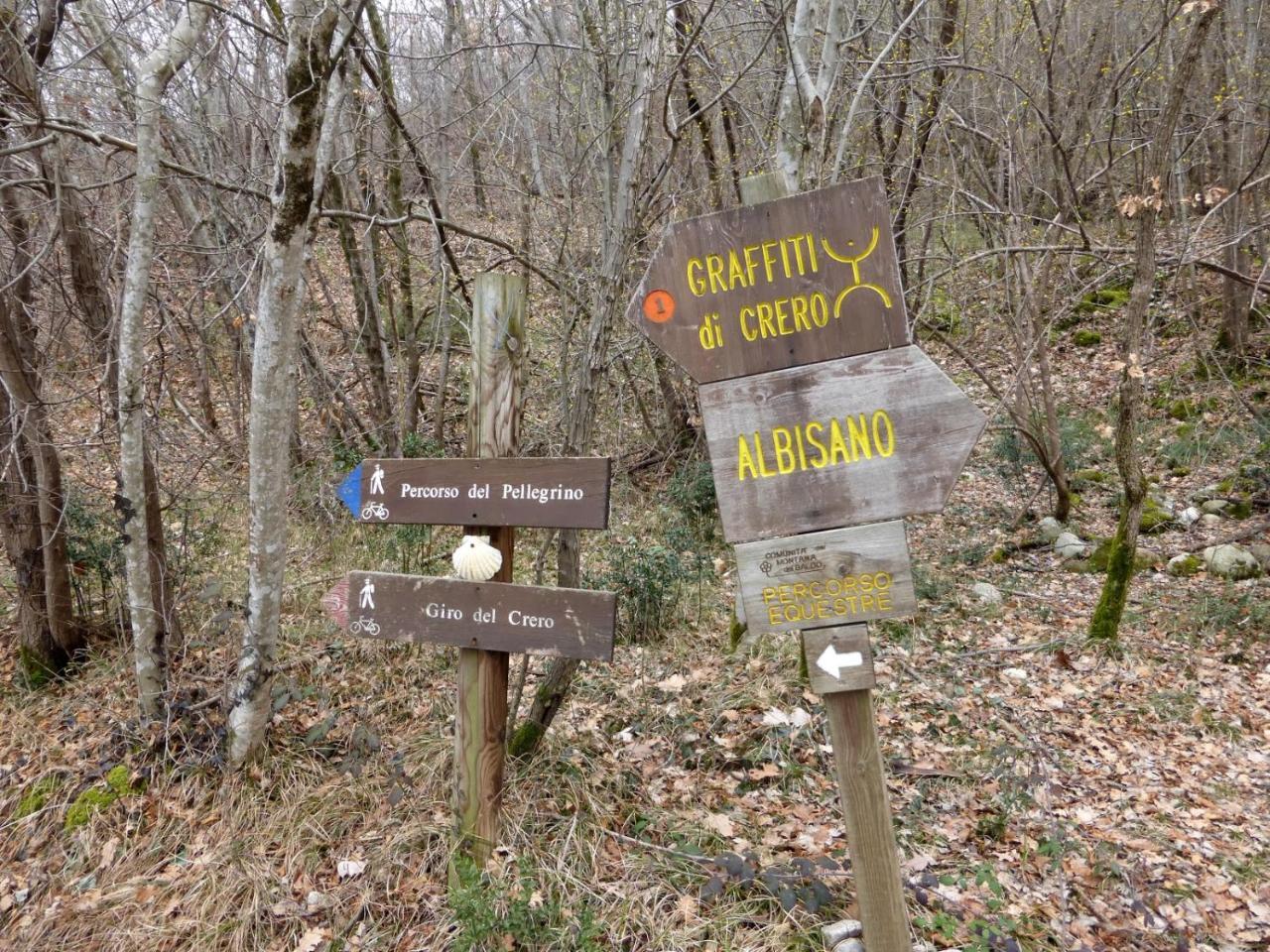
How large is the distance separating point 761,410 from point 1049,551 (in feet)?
23.0

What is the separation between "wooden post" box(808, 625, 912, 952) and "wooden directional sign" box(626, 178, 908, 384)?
85cm

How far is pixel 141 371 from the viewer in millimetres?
4023

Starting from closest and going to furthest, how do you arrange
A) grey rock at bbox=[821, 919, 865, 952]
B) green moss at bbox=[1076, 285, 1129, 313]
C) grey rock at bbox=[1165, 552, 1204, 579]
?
grey rock at bbox=[821, 919, 865, 952] < grey rock at bbox=[1165, 552, 1204, 579] < green moss at bbox=[1076, 285, 1129, 313]

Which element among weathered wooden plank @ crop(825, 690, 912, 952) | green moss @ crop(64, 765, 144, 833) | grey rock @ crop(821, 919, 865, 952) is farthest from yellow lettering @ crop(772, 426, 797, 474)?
green moss @ crop(64, 765, 144, 833)

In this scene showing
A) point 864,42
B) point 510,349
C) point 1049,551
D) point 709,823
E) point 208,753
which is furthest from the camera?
point 1049,551

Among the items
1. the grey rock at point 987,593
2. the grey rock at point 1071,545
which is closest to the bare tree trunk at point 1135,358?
the grey rock at point 987,593

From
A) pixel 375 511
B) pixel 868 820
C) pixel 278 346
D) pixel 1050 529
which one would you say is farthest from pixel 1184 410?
pixel 278 346

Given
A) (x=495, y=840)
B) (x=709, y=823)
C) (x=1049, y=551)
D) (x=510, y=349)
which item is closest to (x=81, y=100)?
(x=510, y=349)

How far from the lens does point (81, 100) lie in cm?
543

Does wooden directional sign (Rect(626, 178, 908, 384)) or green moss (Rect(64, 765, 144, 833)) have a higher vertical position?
wooden directional sign (Rect(626, 178, 908, 384))

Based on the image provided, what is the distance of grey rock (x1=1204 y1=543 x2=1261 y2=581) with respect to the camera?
6883 millimetres

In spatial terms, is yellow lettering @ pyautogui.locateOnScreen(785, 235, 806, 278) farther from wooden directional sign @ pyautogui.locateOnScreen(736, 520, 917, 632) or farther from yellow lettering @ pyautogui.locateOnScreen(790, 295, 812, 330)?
wooden directional sign @ pyautogui.locateOnScreen(736, 520, 917, 632)

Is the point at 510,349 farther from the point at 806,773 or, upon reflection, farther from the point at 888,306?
the point at 806,773

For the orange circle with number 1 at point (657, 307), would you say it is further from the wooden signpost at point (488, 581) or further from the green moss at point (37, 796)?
the green moss at point (37, 796)
